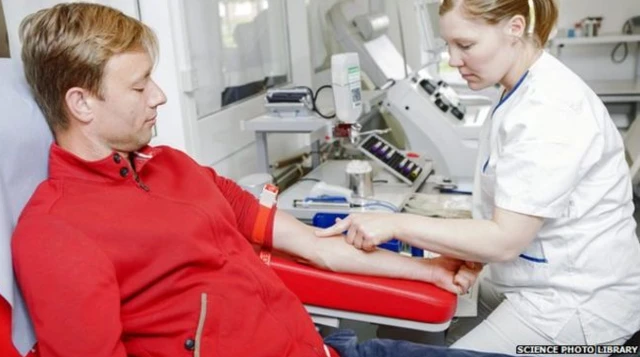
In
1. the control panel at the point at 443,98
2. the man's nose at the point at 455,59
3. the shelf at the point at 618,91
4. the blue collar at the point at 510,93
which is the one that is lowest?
the shelf at the point at 618,91

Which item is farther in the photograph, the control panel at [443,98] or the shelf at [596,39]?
the shelf at [596,39]

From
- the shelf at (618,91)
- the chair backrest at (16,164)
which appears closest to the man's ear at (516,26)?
the chair backrest at (16,164)

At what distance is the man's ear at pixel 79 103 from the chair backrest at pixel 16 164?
0.07 meters

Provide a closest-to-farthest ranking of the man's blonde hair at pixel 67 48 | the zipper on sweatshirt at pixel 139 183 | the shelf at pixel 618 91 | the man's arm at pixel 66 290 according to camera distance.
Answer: the man's arm at pixel 66 290
the man's blonde hair at pixel 67 48
the zipper on sweatshirt at pixel 139 183
the shelf at pixel 618 91

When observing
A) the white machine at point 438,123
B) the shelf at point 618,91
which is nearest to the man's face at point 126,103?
the white machine at point 438,123

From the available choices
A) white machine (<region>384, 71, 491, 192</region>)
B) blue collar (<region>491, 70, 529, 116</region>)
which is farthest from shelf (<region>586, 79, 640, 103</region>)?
blue collar (<region>491, 70, 529, 116</region>)

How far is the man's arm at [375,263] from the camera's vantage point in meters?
1.37

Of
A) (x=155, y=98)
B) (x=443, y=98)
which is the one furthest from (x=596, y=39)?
(x=155, y=98)

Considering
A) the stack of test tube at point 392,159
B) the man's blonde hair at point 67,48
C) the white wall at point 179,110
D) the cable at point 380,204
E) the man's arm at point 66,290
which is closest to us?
the man's arm at point 66,290

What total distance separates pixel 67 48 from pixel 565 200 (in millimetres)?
1016

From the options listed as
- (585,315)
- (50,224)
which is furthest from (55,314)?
(585,315)

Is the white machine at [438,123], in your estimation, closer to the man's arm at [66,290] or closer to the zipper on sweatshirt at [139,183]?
the zipper on sweatshirt at [139,183]

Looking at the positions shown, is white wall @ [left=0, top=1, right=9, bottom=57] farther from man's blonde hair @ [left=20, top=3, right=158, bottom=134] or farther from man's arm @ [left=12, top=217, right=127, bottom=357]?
man's arm @ [left=12, top=217, right=127, bottom=357]

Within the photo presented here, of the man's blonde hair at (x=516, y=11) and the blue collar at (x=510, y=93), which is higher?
the man's blonde hair at (x=516, y=11)
